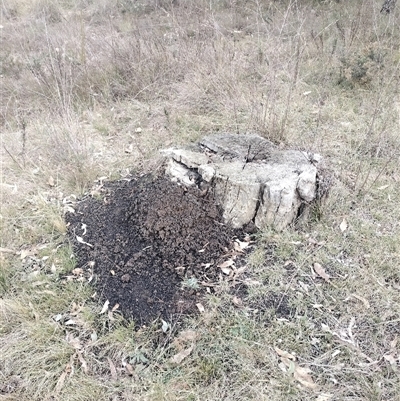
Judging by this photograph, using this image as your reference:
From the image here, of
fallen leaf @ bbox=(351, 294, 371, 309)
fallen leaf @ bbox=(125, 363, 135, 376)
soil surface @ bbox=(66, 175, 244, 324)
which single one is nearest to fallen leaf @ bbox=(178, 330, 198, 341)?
soil surface @ bbox=(66, 175, 244, 324)

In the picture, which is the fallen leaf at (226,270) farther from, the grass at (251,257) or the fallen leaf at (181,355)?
the fallen leaf at (181,355)

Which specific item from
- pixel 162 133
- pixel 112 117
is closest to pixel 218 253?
pixel 162 133

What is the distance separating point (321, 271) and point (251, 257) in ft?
1.44

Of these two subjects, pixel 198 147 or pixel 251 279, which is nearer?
pixel 251 279

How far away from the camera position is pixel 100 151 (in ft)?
11.7

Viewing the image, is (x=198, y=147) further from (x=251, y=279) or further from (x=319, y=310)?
(x=319, y=310)

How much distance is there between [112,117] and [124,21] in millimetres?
3831

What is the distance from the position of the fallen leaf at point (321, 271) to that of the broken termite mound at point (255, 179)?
35 cm

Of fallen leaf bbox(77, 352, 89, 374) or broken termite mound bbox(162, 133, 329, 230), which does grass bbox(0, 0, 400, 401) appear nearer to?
fallen leaf bbox(77, 352, 89, 374)

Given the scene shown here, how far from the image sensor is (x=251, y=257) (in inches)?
93.6

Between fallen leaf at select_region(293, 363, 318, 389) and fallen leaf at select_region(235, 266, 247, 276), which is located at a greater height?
fallen leaf at select_region(235, 266, 247, 276)

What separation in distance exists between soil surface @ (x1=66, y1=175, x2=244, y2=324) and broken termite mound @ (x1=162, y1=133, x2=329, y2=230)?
10 cm

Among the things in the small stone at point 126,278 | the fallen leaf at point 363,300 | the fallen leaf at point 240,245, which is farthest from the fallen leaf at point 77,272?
the fallen leaf at point 363,300

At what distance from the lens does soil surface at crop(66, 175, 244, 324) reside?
2164mm
